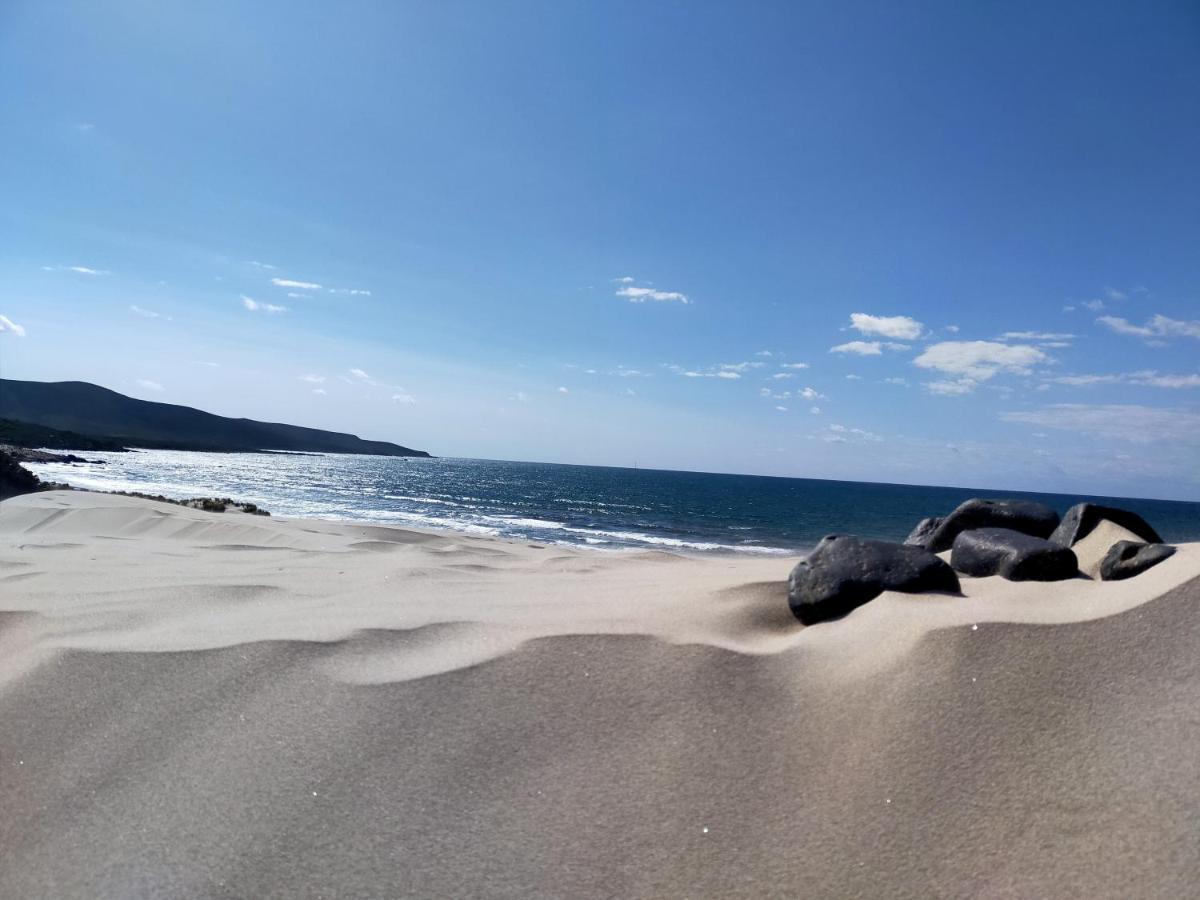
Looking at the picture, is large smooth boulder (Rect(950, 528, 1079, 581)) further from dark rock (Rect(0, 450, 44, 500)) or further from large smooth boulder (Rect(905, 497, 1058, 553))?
dark rock (Rect(0, 450, 44, 500))

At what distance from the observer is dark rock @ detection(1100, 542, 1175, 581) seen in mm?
3479

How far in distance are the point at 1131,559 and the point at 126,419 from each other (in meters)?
144

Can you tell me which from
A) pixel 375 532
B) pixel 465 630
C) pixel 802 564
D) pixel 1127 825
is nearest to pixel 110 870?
pixel 465 630

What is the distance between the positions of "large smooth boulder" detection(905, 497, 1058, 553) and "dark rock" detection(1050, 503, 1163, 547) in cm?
46

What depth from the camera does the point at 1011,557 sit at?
3902 millimetres

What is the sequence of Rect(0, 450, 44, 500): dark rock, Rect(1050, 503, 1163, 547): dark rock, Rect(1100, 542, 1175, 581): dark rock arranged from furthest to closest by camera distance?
Rect(0, 450, 44, 500): dark rock
Rect(1050, 503, 1163, 547): dark rock
Rect(1100, 542, 1175, 581): dark rock

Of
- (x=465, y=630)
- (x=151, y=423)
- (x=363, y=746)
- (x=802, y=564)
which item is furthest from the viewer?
(x=151, y=423)

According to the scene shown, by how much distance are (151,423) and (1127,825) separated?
147m

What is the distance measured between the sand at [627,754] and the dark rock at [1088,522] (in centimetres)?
192

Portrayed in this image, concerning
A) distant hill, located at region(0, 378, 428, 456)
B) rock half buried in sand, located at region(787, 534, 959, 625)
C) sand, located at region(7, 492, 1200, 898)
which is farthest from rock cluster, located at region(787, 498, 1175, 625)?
distant hill, located at region(0, 378, 428, 456)

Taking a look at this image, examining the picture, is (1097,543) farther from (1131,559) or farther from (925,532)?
(925,532)

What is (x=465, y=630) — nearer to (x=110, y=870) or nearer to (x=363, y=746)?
Answer: (x=363, y=746)

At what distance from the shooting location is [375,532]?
1170 centimetres

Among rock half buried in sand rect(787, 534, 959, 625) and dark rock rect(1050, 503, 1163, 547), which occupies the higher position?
dark rock rect(1050, 503, 1163, 547)
